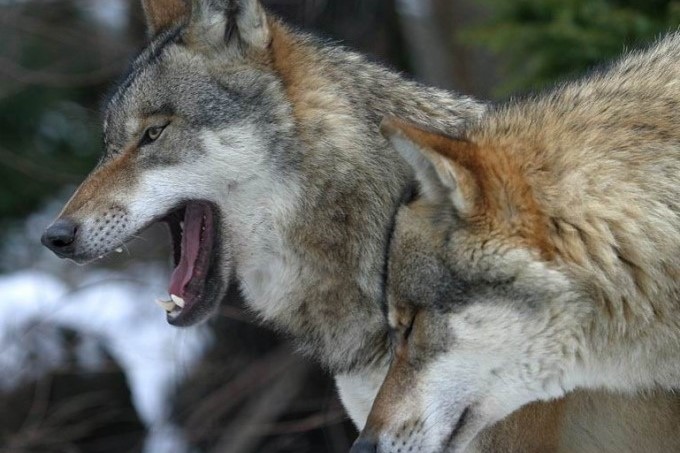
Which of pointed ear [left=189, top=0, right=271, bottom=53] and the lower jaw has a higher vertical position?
pointed ear [left=189, top=0, right=271, bottom=53]

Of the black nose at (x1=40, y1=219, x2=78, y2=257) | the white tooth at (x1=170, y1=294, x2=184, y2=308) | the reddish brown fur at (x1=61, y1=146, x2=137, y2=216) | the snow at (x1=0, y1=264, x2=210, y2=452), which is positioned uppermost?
the reddish brown fur at (x1=61, y1=146, x2=137, y2=216)

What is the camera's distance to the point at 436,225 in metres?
3.77

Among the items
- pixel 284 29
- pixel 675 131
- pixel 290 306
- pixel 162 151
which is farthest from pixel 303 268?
pixel 675 131

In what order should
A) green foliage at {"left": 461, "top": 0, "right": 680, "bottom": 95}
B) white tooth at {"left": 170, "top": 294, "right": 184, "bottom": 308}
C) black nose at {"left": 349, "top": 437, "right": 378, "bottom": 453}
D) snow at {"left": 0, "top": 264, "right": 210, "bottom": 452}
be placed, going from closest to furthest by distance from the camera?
1. black nose at {"left": 349, "top": 437, "right": 378, "bottom": 453}
2. white tooth at {"left": 170, "top": 294, "right": 184, "bottom": 308}
3. green foliage at {"left": 461, "top": 0, "right": 680, "bottom": 95}
4. snow at {"left": 0, "top": 264, "right": 210, "bottom": 452}

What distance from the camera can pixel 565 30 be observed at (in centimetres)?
634

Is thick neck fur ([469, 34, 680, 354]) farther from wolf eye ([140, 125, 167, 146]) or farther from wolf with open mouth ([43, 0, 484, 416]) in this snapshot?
wolf eye ([140, 125, 167, 146])

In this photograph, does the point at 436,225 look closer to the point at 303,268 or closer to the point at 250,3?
the point at 303,268

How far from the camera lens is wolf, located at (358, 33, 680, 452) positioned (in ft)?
11.9

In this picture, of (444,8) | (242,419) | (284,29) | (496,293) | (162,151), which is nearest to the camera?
(496,293)

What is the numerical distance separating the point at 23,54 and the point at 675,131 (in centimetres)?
770

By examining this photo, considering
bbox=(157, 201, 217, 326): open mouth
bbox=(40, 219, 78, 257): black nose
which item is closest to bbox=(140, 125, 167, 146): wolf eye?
bbox=(157, 201, 217, 326): open mouth

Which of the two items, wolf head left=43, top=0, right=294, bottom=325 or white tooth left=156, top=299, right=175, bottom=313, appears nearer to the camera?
wolf head left=43, top=0, right=294, bottom=325

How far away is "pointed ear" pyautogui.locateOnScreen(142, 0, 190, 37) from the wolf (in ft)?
4.95

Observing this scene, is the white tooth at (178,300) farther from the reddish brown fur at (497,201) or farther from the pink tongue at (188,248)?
the reddish brown fur at (497,201)
